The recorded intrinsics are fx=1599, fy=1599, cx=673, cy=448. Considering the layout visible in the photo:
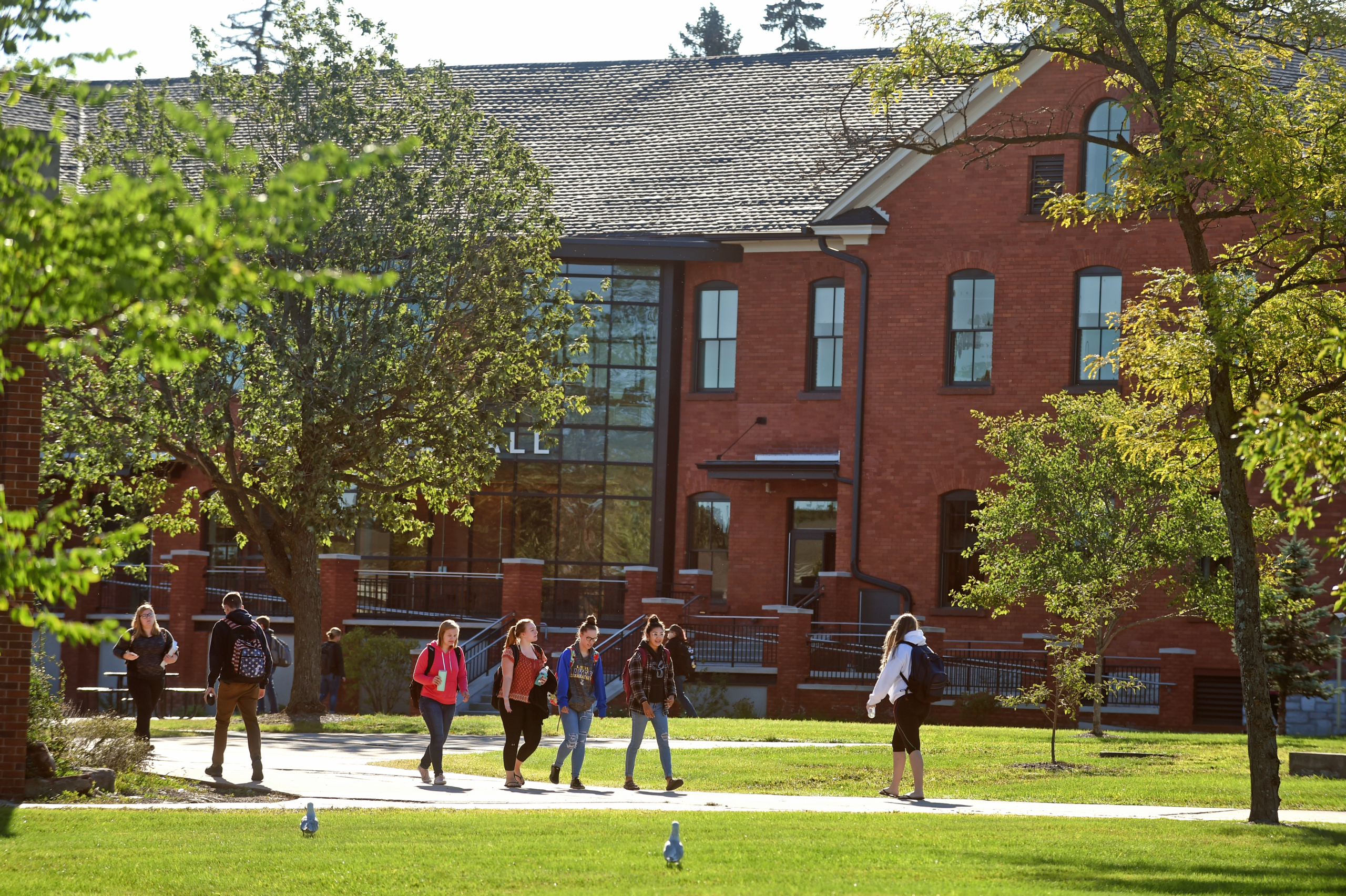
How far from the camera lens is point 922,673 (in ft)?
48.2

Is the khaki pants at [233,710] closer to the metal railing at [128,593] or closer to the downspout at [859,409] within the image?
the downspout at [859,409]

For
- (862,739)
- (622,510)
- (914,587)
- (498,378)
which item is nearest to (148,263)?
(862,739)

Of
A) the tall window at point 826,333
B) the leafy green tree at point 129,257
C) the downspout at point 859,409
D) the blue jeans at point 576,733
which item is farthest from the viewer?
the tall window at point 826,333

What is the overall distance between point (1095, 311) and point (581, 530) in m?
11.4

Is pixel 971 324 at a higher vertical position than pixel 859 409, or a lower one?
higher

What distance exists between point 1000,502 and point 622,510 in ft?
39.8

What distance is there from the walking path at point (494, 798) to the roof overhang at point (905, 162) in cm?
1520

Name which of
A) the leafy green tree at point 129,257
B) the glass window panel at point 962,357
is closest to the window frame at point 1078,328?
the glass window panel at point 962,357

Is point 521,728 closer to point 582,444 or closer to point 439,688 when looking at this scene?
point 439,688

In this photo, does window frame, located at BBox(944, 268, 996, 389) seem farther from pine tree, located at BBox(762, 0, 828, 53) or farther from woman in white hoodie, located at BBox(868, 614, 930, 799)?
pine tree, located at BBox(762, 0, 828, 53)

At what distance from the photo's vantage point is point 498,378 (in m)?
24.8

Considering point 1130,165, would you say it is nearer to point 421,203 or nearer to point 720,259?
point 421,203

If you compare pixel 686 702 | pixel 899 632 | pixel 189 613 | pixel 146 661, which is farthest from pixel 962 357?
pixel 146 661

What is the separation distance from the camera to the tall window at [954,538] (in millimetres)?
29922
